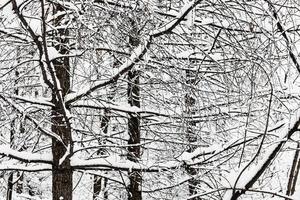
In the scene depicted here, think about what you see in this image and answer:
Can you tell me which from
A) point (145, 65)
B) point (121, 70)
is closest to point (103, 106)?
point (145, 65)

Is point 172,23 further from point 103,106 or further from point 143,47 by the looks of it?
point 103,106

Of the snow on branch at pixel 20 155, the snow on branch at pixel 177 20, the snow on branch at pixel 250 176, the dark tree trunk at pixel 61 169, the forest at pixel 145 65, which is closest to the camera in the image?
the snow on branch at pixel 250 176

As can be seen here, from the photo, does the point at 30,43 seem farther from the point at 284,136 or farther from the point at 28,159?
the point at 284,136

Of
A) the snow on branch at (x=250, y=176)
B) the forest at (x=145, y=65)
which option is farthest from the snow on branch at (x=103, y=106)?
the snow on branch at (x=250, y=176)

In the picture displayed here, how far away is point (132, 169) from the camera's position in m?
4.57

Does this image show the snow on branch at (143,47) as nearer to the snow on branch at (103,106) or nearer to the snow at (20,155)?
the snow on branch at (103,106)

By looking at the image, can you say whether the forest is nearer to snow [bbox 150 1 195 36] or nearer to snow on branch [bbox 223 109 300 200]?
snow [bbox 150 1 195 36]

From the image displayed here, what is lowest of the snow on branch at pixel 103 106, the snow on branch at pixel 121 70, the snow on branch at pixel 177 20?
the snow on branch at pixel 103 106

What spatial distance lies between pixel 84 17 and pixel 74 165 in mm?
1713

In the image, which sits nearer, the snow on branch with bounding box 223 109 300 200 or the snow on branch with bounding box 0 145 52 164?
the snow on branch with bounding box 223 109 300 200

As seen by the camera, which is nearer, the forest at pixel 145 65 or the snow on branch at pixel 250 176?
the snow on branch at pixel 250 176

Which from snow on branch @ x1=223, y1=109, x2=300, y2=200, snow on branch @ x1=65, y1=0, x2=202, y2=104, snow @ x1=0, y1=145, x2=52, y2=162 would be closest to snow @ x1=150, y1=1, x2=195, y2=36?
snow on branch @ x1=65, y1=0, x2=202, y2=104

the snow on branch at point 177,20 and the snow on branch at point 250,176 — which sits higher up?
the snow on branch at point 177,20

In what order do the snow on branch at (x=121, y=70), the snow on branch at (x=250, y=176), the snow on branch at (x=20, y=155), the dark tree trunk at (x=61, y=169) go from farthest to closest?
the dark tree trunk at (x=61, y=169)
the snow on branch at (x=20, y=155)
the snow on branch at (x=121, y=70)
the snow on branch at (x=250, y=176)
